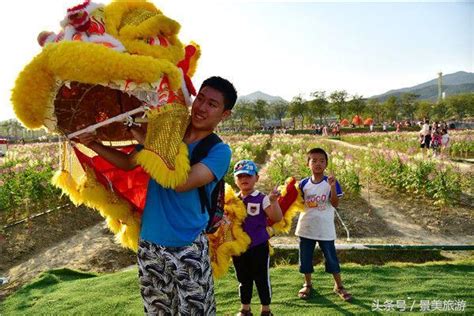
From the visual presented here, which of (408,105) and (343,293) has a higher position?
(408,105)

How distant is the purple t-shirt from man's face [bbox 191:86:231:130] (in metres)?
1.41

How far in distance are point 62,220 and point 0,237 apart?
1362mm

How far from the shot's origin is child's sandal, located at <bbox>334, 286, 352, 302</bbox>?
12.6 feet

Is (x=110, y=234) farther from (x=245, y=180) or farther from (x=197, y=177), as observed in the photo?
(x=197, y=177)

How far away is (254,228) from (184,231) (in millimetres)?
1407

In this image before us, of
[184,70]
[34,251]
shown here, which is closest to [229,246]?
[184,70]

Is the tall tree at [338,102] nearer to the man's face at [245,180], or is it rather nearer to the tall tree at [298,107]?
the tall tree at [298,107]

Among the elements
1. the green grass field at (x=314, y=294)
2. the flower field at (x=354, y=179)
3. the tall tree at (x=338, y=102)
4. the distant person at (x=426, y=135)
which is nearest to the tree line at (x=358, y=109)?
the tall tree at (x=338, y=102)

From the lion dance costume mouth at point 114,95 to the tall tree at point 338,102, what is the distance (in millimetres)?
57324

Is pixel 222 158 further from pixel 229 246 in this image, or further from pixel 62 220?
pixel 62 220

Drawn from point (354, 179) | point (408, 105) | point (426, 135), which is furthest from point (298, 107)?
point (354, 179)

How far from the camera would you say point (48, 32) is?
6.20ft

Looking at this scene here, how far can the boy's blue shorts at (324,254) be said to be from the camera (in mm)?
3848

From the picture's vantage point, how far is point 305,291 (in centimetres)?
395
